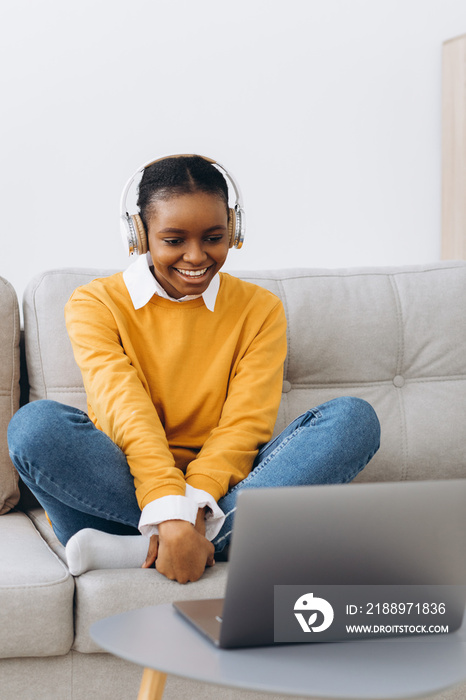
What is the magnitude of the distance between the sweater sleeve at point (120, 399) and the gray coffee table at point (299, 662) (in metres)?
0.40

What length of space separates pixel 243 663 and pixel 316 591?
89 millimetres

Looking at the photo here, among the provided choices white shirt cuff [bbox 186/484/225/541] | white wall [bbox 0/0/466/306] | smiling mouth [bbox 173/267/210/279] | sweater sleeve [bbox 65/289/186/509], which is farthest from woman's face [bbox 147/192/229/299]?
white wall [bbox 0/0/466/306]

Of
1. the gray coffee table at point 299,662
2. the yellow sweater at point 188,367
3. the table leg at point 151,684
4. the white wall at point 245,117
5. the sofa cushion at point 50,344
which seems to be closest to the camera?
the gray coffee table at point 299,662

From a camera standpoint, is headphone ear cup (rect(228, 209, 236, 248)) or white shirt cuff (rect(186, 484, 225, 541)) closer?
white shirt cuff (rect(186, 484, 225, 541))

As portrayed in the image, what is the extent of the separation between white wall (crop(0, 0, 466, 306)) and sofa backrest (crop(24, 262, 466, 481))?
613 mm

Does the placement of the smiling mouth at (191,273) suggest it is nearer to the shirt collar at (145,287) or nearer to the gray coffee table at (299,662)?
the shirt collar at (145,287)

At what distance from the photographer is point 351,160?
239 cm

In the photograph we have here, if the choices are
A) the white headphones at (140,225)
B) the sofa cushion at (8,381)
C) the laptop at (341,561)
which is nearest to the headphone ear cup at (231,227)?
the white headphones at (140,225)

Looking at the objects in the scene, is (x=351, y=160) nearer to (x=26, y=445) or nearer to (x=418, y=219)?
(x=418, y=219)

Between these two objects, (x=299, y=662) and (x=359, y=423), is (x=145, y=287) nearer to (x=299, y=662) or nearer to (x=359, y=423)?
(x=359, y=423)

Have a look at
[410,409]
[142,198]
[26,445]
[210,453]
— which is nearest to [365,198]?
[410,409]

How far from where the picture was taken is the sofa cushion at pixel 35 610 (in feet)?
3.28

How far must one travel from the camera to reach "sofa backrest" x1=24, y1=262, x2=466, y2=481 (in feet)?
5.03

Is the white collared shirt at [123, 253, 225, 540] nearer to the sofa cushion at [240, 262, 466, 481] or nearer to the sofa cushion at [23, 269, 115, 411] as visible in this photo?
the sofa cushion at [23, 269, 115, 411]
